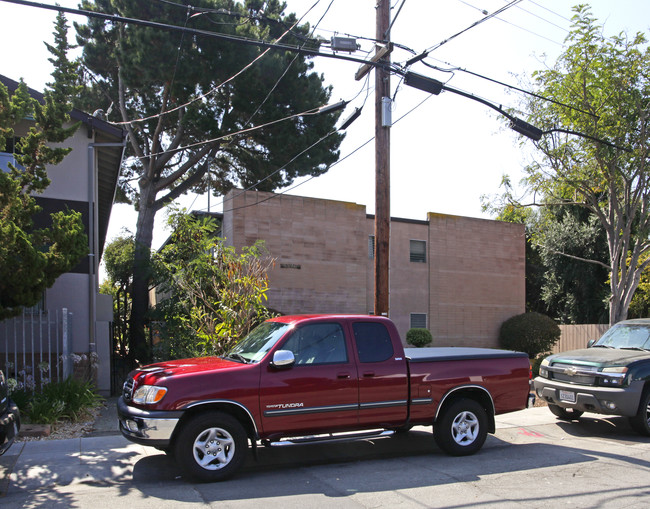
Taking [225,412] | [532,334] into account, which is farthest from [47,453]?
[532,334]

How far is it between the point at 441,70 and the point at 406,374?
6752 mm

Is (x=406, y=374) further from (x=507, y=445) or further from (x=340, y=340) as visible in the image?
(x=507, y=445)

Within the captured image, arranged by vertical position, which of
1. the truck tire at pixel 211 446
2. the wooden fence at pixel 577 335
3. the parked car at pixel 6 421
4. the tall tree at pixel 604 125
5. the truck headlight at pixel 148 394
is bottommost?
the wooden fence at pixel 577 335

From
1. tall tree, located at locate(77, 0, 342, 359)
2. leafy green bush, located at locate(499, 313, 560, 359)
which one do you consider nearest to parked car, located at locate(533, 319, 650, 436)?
tall tree, located at locate(77, 0, 342, 359)

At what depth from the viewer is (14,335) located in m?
11.1

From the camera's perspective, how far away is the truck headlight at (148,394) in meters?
6.36

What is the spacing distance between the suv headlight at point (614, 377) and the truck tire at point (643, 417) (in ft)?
1.63

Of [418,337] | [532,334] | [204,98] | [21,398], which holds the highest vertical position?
[204,98]

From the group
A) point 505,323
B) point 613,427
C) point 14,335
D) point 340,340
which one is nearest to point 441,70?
point 340,340

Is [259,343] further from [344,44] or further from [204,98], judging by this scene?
[204,98]

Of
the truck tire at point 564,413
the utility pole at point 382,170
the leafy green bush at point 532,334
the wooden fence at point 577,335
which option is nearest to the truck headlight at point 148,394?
the utility pole at point 382,170

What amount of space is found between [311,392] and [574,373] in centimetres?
513

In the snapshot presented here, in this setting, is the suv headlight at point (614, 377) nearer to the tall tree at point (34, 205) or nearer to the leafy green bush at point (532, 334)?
the tall tree at point (34, 205)

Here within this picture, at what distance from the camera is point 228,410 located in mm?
6648
